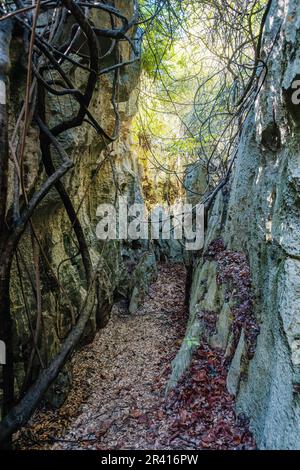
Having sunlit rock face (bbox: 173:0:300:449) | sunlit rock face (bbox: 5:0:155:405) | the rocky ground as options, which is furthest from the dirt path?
sunlit rock face (bbox: 173:0:300:449)

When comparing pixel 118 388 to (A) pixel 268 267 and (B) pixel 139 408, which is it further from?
(A) pixel 268 267

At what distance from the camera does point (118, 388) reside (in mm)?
3398

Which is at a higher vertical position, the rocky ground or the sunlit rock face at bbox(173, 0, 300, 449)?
the sunlit rock face at bbox(173, 0, 300, 449)

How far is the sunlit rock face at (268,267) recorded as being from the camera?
1762mm

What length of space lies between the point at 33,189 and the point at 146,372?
2708 millimetres

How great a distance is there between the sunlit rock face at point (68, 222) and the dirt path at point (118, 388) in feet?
1.02

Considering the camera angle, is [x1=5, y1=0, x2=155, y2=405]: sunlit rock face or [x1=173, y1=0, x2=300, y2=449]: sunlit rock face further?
[x1=5, y1=0, x2=155, y2=405]: sunlit rock face

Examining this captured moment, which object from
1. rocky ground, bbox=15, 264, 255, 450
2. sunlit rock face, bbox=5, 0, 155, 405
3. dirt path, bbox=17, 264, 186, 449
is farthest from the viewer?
sunlit rock face, bbox=5, 0, 155, 405

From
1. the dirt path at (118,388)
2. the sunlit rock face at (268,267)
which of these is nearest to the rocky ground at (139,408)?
the dirt path at (118,388)

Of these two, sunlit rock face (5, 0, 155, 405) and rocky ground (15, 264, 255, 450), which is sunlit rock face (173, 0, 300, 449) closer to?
rocky ground (15, 264, 255, 450)

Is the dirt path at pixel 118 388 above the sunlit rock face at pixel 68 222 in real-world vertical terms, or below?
below

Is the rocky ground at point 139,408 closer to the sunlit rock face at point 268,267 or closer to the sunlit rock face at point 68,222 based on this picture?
the sunlit rock face at point 268,267

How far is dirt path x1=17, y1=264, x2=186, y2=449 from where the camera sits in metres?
2.44

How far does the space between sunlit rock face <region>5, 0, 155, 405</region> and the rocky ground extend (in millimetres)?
384
